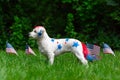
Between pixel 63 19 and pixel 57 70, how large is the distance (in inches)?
261

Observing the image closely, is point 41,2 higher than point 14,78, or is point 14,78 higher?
point 41,2

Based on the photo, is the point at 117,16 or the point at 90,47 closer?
the point at 90,47

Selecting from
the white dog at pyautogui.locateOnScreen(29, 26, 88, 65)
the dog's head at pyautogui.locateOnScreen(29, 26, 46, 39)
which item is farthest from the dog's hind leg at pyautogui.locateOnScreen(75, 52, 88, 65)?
the dog's head at pyautogui.locateOnScreen(29, 26, 46, 39)

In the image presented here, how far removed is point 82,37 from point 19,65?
5534mm

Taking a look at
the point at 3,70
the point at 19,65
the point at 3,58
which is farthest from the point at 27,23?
the point at 3,70

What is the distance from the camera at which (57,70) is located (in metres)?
7.05

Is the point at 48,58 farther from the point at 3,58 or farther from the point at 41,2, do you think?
the point at 41,2

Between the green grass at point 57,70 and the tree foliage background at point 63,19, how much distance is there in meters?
4.15

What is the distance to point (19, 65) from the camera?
7.40 m

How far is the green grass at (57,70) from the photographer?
626cm

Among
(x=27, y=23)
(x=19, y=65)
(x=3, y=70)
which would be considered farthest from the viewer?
(x=27, y=23)

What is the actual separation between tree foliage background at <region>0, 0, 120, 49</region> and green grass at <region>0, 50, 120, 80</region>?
4.15 m

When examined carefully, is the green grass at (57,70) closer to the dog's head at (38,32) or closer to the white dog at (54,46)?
the white dog at (54,46)

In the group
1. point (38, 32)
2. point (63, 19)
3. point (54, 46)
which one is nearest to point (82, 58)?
point (54, 46)
